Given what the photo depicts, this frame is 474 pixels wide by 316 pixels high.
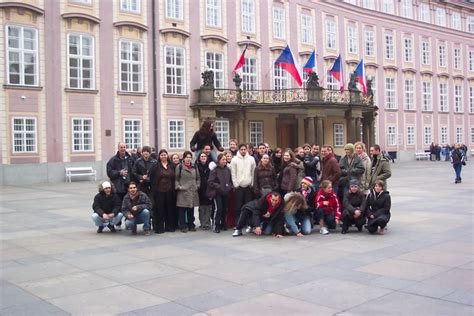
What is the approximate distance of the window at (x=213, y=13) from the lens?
33094 millimetres

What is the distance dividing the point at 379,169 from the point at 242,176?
9.09 ft

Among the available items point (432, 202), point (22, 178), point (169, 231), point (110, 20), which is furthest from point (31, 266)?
point (110, 20)

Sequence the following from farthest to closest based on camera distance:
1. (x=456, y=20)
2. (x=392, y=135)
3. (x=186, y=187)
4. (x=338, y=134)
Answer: (x=456, y=20) → (x=392, y=135) → (x=338, y=134) → (x=186, y=187)

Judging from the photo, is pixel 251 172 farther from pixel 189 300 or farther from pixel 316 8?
pixel 316 8

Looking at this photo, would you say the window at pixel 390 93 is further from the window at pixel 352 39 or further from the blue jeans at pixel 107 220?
the blue jeans at pixel 107 220

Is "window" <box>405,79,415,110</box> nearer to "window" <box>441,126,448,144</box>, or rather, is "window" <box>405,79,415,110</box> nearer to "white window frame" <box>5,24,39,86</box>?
"window" <box>441,126,448,144</box>

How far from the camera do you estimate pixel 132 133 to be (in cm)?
2978

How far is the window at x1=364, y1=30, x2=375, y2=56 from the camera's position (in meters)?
43.1

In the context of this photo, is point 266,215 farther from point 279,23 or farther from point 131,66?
point 279,23

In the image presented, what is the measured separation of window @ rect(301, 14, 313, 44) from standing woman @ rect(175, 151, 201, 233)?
28.7 metres

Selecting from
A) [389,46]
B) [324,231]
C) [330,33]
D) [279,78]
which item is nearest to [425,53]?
[389,46]

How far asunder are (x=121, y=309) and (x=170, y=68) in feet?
87.1

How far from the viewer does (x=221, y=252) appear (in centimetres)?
897

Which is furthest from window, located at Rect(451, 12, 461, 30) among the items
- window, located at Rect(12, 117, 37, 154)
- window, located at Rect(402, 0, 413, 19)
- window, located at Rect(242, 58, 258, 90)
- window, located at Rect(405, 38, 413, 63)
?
window, located at Rect(12, 117, 37, 154)
